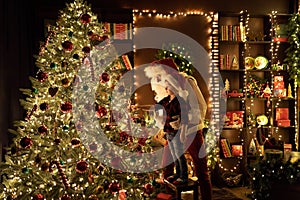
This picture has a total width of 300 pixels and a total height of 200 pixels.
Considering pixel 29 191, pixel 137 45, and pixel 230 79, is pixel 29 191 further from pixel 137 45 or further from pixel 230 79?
pixel 230 79

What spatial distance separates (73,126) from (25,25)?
67.8 inches

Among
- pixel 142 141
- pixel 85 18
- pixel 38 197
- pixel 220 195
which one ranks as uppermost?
pixel 85 18

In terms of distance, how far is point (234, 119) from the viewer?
5512mm

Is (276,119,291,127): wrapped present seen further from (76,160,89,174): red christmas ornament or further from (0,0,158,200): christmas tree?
(76,160,89,174): red christmas ornament

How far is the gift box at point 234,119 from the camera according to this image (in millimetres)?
5480

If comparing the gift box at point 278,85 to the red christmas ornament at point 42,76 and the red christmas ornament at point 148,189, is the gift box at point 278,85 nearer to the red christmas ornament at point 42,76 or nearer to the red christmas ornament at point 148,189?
the red christmas ornament at point 148,189

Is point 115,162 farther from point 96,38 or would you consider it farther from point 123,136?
point 96,38

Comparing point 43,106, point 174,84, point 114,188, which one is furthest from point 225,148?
point 43,106

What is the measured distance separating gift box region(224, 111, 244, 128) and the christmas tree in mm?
2249

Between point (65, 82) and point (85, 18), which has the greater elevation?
point (85, 18)

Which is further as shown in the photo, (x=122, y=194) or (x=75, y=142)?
(x=122, y=194)

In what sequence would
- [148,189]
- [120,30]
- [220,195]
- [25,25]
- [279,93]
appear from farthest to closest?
[279,93]
[120,30]
[220,195]
[25,25]
[148,189]

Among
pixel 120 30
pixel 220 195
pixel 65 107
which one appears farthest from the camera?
pixel 120 30

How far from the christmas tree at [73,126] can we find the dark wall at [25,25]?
2.04ft
